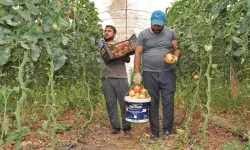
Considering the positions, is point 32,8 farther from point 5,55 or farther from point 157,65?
point 157,65

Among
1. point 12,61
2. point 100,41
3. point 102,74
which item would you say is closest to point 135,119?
point 102,74

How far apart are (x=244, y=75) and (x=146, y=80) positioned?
1066 millimetres

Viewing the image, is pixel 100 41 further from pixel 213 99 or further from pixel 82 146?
pixel 213 99

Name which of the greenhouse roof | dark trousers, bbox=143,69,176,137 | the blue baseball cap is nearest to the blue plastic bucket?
dark trousers, bbox=143,69,176,137

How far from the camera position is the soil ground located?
392 cm

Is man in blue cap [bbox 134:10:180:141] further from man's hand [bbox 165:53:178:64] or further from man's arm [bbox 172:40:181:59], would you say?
man's hand [bbox 165:53:178:64]

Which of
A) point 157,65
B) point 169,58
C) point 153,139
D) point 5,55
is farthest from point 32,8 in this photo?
point 153,139

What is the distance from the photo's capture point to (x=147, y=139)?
4.46 meters

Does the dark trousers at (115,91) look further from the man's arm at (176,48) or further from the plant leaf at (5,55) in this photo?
the plant leaf at (5,55)

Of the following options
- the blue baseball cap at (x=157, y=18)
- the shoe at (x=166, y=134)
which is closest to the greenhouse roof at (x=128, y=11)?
the blue baseball cap at (x=157, y=18)

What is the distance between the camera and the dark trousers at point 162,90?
169 inches

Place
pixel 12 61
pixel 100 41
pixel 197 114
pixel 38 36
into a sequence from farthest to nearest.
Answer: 1. pixel 197 114
2. pixel 100 41
3. pixel 12 61
4. pixel 38 36

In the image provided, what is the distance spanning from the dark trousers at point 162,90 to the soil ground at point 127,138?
8.2 inches

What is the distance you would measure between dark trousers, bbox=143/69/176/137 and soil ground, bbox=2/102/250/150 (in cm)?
21
